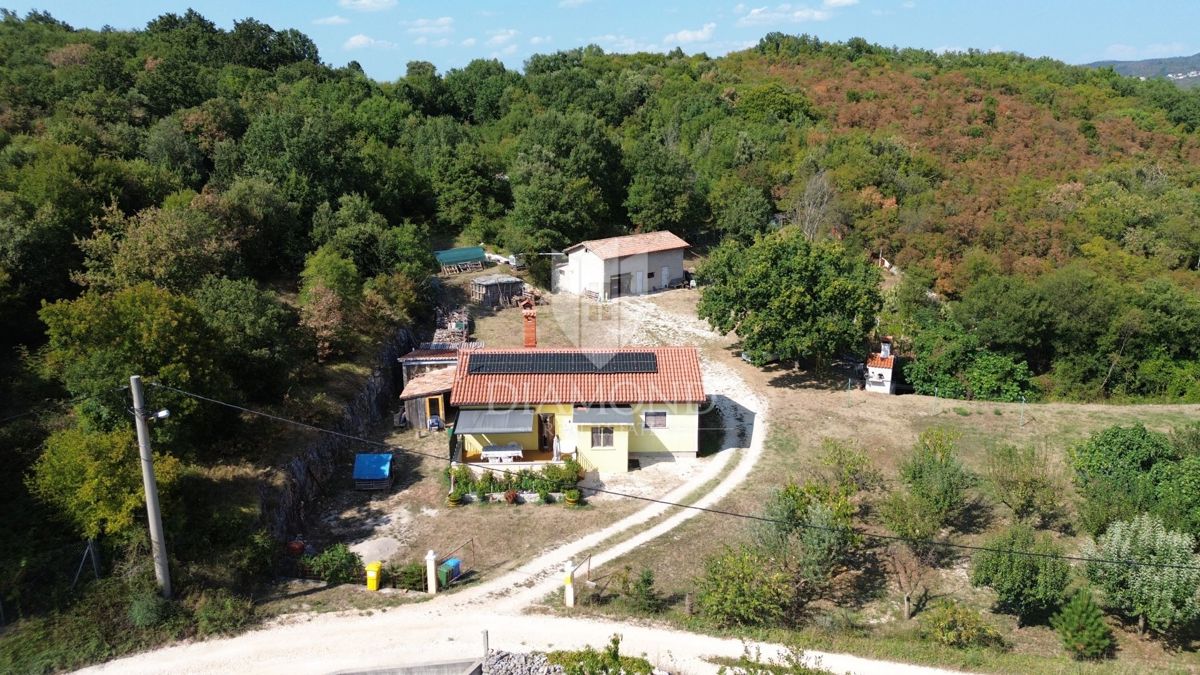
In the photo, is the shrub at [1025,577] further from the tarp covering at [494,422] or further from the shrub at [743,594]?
the tarp covering at [494,422]

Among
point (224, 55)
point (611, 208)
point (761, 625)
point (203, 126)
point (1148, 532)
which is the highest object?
point (224, 55)

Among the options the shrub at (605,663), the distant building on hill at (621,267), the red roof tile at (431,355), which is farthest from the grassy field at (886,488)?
the red roof tile at (431,355)

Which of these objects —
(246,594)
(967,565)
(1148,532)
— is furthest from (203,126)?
(1148,532)

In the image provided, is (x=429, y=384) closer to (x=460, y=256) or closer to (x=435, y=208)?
(x=460, y=256)

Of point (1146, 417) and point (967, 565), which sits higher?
point (1146, 417)

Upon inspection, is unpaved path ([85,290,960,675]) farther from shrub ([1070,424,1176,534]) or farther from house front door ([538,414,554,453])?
shrub ([1070,424,1176,534])

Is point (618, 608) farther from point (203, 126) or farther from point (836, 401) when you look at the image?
point (203, 126)

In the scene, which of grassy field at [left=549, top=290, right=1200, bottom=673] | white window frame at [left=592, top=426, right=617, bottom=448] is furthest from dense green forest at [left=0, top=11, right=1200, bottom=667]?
white window frame at [left=592, top=426, right=617, bottom=448]
